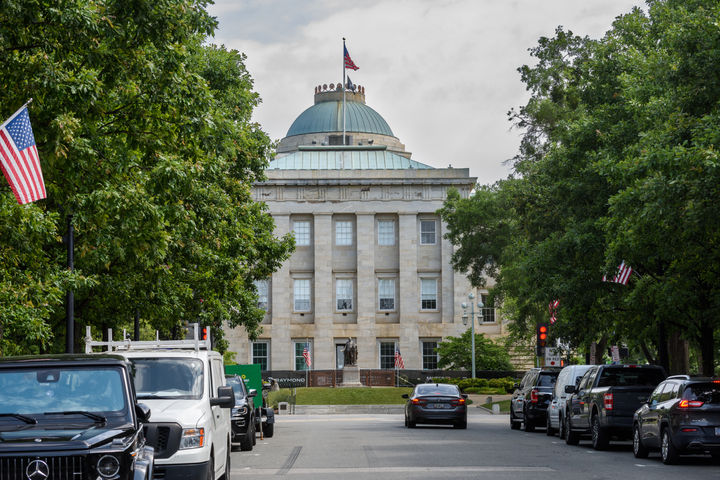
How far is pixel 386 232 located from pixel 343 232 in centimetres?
341

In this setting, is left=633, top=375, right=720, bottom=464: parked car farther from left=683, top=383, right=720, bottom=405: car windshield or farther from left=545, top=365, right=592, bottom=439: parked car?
left=545, top=365, right=592, bottom=439: parked car

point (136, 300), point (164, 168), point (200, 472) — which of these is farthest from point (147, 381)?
point (136, 300)

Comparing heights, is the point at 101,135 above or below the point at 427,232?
below

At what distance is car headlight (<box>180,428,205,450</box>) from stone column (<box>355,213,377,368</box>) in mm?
70795

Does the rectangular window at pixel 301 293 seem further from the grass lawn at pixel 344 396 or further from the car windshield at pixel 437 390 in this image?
the car windshield at pixel 437 390

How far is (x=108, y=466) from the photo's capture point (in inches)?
380

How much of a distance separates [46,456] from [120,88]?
980 cm

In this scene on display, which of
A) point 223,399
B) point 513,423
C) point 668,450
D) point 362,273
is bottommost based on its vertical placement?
point 513,423

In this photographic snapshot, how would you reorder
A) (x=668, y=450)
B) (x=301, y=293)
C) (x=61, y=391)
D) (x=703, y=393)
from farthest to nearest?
(x=301, y=293)
(x=668, y=450)
(x=703, y=393)
(x=61, y=391)

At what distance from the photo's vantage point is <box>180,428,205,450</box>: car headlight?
43.2 feet

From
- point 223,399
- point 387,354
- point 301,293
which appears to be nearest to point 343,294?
point 301,293

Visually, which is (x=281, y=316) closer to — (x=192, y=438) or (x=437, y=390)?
(x=437, y=390)

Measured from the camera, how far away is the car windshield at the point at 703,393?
1961cm

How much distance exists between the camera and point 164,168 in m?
18.1
